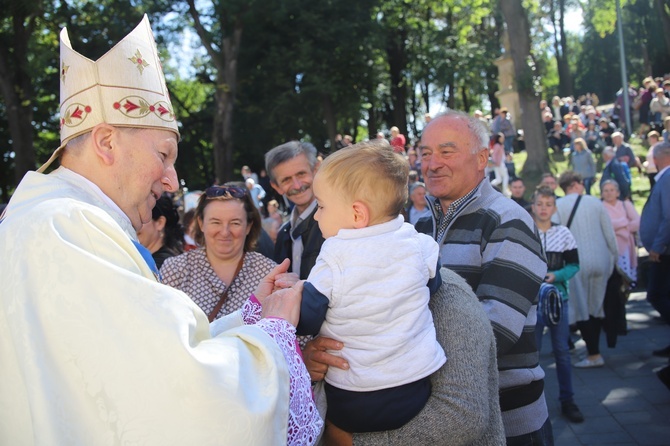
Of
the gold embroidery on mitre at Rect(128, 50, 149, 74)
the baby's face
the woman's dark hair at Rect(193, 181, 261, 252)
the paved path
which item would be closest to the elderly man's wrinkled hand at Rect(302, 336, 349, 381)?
the baby's face

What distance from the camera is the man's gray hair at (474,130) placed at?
3225 mm

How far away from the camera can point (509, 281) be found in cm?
272

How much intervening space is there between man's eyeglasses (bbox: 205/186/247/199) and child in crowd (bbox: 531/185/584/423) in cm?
296

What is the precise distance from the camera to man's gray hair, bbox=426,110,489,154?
10.6 ft

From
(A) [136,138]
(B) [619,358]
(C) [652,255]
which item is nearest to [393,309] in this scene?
(A) [136,138]

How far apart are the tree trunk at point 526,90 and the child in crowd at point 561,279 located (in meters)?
11.8

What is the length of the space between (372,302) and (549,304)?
3.83 m

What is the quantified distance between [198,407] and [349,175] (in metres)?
0.82

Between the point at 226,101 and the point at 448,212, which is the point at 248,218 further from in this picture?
the point at 226,101

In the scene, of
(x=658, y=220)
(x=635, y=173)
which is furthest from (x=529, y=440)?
(x=635, y=173)

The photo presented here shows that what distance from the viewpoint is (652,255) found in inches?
267

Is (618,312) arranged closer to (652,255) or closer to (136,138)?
(652,255)

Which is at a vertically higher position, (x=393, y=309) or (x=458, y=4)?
(x=458, y=4)

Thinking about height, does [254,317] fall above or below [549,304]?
above
